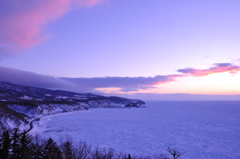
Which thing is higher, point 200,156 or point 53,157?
point 53,157

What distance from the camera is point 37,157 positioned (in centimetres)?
1570

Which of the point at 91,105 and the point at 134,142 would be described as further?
the point at 91,105

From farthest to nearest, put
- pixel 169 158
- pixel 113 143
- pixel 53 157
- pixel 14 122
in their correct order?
pixel 14 122
pixel 113 143
pixel 169 158
pixel 53 157

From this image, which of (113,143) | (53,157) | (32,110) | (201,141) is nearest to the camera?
(53,157)

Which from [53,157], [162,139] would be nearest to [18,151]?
[53,157]

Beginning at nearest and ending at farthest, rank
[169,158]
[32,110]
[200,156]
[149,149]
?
[169,158]
[200,156]
[149,149]
[32,110]

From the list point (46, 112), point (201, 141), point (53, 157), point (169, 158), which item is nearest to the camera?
point (53, 157)

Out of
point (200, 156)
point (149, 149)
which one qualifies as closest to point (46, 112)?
point (149, 149)

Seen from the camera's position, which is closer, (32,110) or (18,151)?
(18,151)

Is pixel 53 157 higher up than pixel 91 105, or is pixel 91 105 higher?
pixel 53 157

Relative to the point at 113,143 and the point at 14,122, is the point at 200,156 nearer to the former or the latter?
the point at 113,143

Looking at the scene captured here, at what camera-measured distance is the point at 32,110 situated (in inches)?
3477

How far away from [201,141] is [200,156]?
35.0 feet

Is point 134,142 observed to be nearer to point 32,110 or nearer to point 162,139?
point 162,139
